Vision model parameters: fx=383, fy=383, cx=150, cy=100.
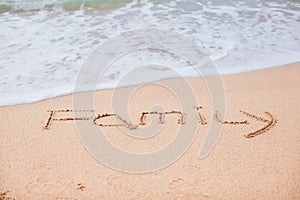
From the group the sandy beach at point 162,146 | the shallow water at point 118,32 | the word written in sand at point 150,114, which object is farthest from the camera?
the shallow water at point 118,32

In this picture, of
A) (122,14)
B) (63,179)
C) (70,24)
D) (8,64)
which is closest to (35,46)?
(8,64)

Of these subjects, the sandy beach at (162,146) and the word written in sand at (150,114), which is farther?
the word written in sand at (150,114)

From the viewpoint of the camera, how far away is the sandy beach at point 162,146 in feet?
5.80

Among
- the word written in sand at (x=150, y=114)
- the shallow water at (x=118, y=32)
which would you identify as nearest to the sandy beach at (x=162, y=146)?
the word written in sand at (x=150, y=114)

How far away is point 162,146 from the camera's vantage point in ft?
6.95

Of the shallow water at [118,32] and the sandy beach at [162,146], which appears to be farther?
the shallow water at [118,32]

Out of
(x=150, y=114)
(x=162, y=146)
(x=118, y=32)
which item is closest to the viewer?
(x=162, y=146)

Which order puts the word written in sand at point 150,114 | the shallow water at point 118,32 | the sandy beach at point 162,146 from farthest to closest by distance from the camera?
the shallow water at point 118,32 < the word written in sand at point 150,114 < the sandy beach at point 162,146

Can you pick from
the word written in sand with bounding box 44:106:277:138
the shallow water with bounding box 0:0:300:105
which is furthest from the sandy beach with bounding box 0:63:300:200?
the shallow water with bounding box 0:0:300:105

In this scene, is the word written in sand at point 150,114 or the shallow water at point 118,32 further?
the shallow water at point 118,32

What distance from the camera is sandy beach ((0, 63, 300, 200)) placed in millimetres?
1768

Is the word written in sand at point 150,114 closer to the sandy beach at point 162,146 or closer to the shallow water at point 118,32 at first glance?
the sandy beach at point 162,146

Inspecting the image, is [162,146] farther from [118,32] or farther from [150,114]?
[118,32]

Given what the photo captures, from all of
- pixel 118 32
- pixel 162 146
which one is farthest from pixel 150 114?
pixel 118 32
